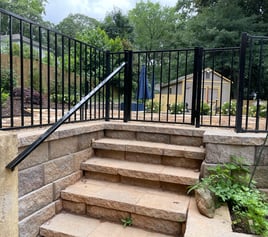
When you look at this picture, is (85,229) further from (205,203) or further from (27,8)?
(27,8)

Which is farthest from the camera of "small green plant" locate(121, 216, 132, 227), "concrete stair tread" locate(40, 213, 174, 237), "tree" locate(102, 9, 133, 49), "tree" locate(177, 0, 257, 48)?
"tree" locate(102, 9, 133, 49)

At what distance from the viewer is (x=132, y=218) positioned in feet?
6.64

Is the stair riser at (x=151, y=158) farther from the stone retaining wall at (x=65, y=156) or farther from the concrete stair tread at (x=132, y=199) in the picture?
the concrete stair tread at (x=132, y=199)

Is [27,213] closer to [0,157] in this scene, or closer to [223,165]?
[0,157]

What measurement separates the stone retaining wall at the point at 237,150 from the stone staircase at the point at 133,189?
0.47ft

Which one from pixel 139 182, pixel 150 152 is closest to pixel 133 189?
pixel 139 182

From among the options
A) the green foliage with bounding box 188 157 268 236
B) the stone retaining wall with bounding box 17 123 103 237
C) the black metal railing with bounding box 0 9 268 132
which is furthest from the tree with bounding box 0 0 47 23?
the green foliage with bounding box 188 157 268 236

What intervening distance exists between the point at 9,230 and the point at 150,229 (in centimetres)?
110

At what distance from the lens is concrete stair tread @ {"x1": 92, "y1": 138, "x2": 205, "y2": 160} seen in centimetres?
238

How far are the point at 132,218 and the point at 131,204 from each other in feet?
0.43

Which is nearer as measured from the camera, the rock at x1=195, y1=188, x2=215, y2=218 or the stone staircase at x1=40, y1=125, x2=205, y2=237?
the rock at x1=195, y1=188, x2=215, y2=218

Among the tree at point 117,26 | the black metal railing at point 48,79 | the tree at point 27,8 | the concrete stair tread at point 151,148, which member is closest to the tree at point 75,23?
the tree at point 27,8

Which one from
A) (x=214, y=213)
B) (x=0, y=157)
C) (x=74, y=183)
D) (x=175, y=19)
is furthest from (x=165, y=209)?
(x=175, y=19)

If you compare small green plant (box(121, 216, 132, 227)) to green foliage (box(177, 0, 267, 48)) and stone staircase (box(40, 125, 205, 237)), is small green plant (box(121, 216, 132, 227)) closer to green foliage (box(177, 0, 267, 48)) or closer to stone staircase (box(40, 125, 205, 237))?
stone staircase (box(40, 125, 205, 237))
